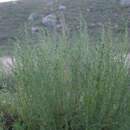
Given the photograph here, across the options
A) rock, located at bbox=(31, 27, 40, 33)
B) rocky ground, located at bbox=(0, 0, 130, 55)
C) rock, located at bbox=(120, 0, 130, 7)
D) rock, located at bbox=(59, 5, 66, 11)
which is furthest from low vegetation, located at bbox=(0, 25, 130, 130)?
rock, located at bbox=(59, 5, 66, 11)

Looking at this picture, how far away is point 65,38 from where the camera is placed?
260 centimetres

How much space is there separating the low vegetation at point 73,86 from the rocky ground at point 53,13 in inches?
491

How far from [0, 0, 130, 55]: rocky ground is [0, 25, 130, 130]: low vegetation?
12464 millimetres

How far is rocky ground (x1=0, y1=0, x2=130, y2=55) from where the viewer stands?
15.8 m

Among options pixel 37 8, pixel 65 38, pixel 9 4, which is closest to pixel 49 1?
pixel 37 8

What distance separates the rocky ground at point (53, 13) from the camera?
1575 centimetres

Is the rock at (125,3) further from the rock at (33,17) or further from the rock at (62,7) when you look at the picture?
the rock at (33,17)

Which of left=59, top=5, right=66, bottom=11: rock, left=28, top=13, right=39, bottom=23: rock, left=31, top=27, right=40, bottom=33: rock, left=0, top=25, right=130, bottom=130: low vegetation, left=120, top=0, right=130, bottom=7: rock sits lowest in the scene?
left=31, top=27, right=40, bottom=33: rock

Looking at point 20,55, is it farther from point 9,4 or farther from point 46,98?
point 9,4

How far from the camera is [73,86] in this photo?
233 centimetres

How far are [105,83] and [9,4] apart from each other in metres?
21.9

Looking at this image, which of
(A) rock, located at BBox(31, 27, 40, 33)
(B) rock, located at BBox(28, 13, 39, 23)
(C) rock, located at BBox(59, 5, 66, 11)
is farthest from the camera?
(C) rock, located at BBox(59, 5, 66, 11)

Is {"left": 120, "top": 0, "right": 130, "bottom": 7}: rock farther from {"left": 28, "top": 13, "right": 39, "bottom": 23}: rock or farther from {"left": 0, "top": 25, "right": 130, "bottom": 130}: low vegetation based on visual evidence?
{"left": 0, "top": 25, "right": 130, "bottom": 130}: low vegetation

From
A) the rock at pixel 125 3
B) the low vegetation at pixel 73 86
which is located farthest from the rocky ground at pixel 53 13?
the low vegetation at pixel 73 86
